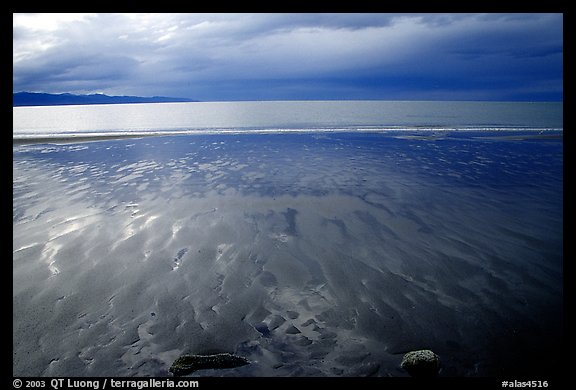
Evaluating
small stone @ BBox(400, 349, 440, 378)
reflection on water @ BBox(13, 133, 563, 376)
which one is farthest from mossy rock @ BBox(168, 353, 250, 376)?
small stone @ BBox(400, 349, 440, 378)

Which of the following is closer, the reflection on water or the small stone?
the small stone

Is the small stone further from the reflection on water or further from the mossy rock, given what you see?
the mossy rock

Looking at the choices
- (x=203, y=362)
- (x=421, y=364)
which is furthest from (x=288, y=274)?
(x=421, y=364)

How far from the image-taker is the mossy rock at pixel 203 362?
13.5ft

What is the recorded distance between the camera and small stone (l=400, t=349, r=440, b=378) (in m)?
4.04

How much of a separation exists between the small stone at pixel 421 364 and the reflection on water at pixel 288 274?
0.48 ft

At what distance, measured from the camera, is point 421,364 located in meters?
4.08

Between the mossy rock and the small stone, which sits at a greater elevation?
the mossy rock

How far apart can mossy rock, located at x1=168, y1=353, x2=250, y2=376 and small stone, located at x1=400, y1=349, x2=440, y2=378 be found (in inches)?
76.5

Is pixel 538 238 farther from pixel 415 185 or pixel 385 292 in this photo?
pixel 415 185

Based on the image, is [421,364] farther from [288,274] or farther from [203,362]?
[288,274]

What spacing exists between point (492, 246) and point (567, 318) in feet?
11.7

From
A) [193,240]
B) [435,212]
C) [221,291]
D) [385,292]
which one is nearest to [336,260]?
[385,292]

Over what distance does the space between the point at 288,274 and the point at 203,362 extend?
2507 mm
